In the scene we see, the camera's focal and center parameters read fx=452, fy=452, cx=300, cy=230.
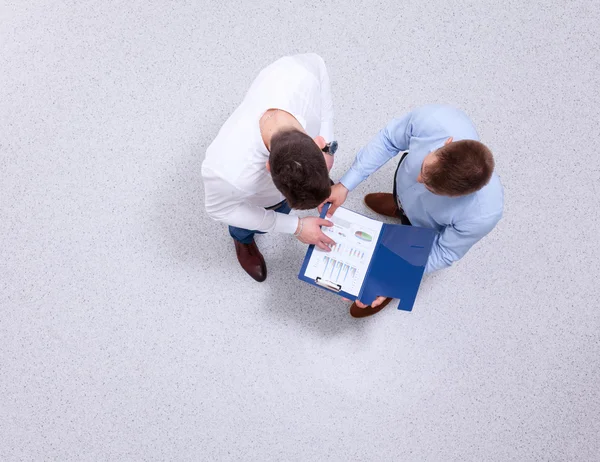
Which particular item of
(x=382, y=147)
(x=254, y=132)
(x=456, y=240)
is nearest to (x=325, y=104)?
(x=382, y=147)

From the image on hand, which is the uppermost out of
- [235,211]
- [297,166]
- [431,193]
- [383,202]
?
[297,166]

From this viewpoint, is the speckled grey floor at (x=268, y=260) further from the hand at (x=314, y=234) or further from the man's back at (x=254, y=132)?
the man's back at (x=254, y=132)

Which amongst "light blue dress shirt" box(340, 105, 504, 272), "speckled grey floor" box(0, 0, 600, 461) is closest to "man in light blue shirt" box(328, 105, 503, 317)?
"light blue dress shirt" box(340, 105, 504, 272)

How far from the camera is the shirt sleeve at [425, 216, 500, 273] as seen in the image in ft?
3.89

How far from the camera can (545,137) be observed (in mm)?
1854

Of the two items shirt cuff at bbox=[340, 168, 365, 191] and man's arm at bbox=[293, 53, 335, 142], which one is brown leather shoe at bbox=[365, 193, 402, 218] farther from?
man's arm at bbox=[293, 53, 335, 142]

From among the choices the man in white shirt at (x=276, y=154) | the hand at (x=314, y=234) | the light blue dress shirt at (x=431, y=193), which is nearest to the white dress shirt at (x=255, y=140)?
the man in white shirt at (x=276, y=154)

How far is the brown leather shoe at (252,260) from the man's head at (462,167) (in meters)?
0.83

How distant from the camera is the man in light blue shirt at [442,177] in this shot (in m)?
1.03

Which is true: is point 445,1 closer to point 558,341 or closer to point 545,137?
point 545,137

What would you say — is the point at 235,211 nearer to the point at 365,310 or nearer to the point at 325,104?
the point at 325,104

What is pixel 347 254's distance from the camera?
1.33m

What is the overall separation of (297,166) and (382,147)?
52 cm

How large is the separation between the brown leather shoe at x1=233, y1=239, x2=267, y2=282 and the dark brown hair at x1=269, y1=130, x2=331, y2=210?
0.76 m
